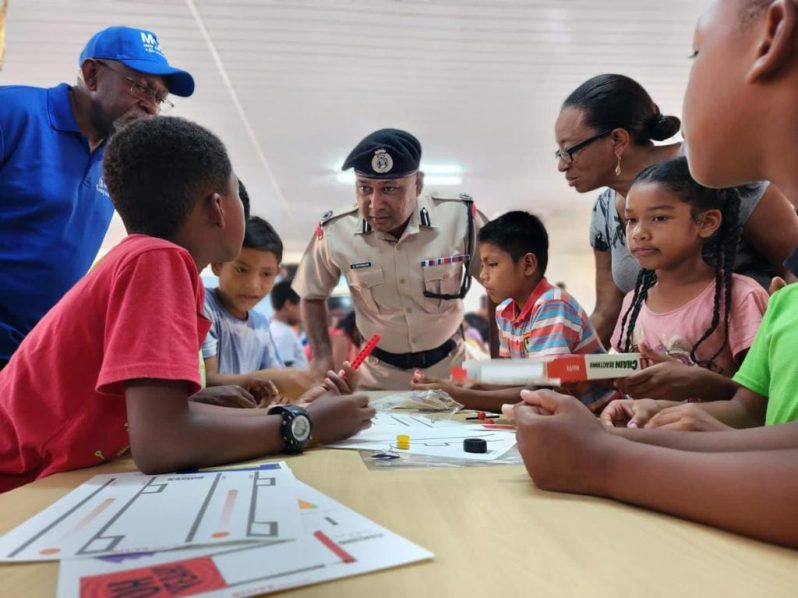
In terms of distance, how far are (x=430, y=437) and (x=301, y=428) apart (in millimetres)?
250

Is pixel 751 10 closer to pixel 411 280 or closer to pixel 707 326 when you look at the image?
pixel 707 326

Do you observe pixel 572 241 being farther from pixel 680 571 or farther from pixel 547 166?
pixel 680 571

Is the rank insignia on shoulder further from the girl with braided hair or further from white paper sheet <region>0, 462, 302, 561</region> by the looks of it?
white paper sheet <region>0, 462, 302, 561</region>

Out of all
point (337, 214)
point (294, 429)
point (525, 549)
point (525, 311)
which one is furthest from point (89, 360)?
point (337, 214)

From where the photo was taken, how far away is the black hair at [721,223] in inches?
49.9

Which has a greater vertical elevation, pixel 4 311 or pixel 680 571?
pixel 4 311

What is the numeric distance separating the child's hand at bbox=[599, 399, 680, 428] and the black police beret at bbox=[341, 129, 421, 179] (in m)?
1.18

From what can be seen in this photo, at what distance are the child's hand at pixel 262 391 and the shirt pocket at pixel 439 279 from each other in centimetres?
80

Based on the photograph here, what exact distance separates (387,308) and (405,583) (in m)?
1.73

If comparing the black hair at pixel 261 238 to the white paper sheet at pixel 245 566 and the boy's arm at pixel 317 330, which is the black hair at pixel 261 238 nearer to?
the boy's arm at pixel 317 330

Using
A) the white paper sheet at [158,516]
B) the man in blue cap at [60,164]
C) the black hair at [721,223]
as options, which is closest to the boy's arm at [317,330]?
the man in blue cap at [60,164]

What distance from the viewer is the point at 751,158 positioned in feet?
2.12

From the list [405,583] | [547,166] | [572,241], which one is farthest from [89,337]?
[572,241]

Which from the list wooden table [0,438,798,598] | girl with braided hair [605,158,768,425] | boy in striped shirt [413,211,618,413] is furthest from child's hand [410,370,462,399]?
wooden table [0,438,798,598]
